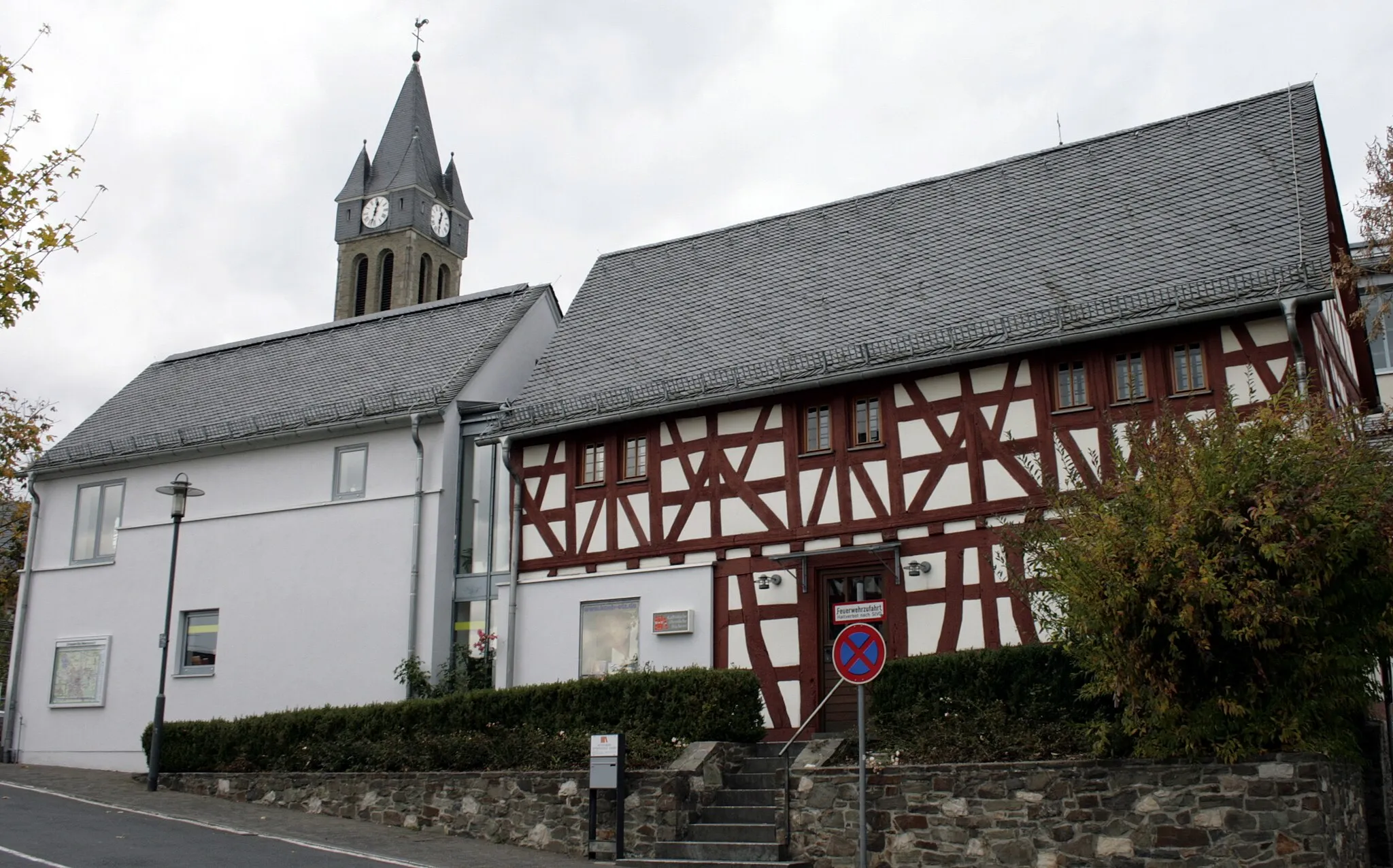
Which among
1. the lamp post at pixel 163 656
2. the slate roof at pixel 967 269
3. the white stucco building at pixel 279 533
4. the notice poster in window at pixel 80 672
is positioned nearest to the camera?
the slate roof at pixel 967 269

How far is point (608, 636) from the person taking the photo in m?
19.7

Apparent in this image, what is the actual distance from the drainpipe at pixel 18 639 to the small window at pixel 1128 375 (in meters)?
20.0

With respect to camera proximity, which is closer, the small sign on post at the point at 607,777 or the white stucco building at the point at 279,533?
the small sign on post at the point at 607,777

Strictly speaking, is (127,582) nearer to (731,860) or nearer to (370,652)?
(370,652)

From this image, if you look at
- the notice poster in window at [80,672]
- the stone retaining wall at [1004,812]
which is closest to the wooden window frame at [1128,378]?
the stone retaining wall at [1004,812]

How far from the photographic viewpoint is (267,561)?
918 inches

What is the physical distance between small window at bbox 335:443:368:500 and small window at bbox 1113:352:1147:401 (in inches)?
482

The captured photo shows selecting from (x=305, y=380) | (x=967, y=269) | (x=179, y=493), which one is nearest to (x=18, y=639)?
(x=305, y=380)

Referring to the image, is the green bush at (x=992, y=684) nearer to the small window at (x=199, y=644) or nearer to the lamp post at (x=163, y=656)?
the lamp post at (x=163, y=656)

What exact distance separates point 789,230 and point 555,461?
5.77 metres

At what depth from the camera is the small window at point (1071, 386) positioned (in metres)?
16.9

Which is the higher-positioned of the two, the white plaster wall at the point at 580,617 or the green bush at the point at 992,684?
the white plaster wall at the point at 580,617

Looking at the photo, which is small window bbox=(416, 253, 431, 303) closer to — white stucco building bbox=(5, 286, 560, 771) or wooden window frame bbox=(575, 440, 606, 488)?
white stucco building bbox=(5, 286, 560, 771)

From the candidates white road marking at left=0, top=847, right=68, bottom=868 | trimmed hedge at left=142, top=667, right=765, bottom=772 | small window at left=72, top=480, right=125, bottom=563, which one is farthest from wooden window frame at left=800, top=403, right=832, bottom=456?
small window at left=72, top=480, right=125, bottom=563
